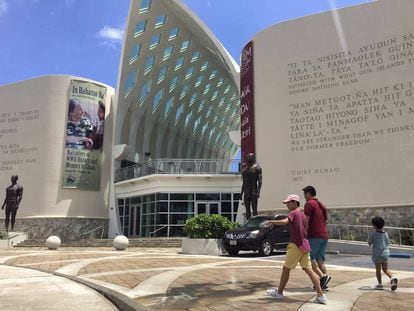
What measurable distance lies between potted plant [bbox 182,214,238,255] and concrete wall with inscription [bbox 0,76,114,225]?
19787 mm

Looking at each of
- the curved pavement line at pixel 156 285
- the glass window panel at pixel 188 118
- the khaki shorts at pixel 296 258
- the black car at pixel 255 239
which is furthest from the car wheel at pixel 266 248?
the glass window panel at pixel 188 118

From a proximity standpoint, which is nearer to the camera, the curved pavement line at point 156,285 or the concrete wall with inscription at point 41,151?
the curved pavement line at point 156,285

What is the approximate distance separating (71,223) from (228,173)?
44.9ft

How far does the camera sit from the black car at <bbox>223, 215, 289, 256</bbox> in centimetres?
1702

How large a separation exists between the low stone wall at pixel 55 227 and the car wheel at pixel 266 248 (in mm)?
23384

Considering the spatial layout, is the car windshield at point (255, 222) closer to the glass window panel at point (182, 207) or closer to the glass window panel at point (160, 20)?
the glass window panel at point (182, 207)

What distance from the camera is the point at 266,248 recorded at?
17.3 m

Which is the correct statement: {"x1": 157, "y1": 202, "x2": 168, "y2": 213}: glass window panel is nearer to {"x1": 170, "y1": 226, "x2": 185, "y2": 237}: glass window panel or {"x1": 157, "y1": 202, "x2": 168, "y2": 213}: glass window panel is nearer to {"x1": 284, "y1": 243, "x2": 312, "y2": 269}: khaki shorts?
{"x1": 170, "y1": 226, "x2": 185, "y2": 237}: glass window panel

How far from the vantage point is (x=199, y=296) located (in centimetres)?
743

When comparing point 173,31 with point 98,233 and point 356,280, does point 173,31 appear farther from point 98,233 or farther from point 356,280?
point 356,280

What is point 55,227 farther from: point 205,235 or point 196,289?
point 196,289

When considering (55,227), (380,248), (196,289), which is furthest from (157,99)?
(380,248)

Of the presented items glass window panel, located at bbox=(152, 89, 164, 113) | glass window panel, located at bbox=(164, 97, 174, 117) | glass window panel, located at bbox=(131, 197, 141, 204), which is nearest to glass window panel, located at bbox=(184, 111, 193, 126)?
glass window panel, located at bbox=(164, 97, 174, 117)

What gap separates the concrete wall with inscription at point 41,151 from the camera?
36.8 meters
